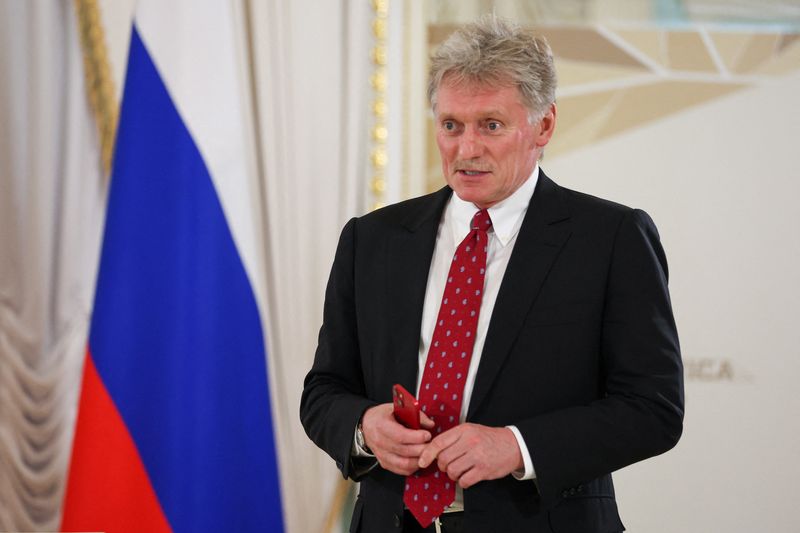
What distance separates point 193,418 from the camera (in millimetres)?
2715

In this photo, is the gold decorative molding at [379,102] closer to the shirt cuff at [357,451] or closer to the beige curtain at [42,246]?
the beige curtain at [42,246]

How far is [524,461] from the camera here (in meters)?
1.47

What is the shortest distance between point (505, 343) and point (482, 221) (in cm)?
26

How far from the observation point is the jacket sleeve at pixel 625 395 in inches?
58.0

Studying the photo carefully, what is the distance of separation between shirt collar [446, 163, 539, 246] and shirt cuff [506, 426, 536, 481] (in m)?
0.38

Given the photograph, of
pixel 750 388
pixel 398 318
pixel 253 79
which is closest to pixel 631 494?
pixel 750 388

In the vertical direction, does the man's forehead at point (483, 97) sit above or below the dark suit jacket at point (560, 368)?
above

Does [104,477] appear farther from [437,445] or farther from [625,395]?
[625,395]

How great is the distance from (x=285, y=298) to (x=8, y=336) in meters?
0.95

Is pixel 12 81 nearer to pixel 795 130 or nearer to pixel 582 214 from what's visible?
pixel 582 214

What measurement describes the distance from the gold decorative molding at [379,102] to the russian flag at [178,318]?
46 cm

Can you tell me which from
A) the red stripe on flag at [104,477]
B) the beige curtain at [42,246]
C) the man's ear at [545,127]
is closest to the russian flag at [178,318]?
the red stripe on flag at [104,477]

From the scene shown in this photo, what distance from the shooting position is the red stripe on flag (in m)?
2.63

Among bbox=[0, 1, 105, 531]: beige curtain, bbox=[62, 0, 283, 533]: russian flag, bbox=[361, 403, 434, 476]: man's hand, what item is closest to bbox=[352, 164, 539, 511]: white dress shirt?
bbox=[361, 403, 434, 476]: man's hand
